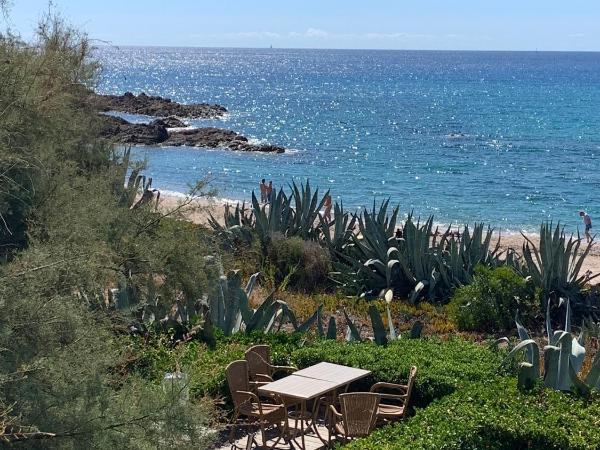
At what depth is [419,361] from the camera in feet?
28.4

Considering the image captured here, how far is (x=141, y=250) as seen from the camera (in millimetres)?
10039

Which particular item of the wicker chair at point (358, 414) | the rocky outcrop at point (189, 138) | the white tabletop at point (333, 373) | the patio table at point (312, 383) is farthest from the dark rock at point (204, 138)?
the wicker chair at point (358, 414)

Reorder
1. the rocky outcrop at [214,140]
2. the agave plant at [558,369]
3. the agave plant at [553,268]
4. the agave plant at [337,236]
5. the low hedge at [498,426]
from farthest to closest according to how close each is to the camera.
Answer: the rocky outcrop at [214,140] < the agave plant at [337,236] < the agave plant at [553,268] < the agave plant at [558,369] < the low hedge at [498,426]

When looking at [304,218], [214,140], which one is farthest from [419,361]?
[214,140]

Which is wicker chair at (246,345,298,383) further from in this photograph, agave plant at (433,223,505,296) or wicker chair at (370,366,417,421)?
agave plant at (433,223,505,296)

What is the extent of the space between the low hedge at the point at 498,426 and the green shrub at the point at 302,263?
7722 mm

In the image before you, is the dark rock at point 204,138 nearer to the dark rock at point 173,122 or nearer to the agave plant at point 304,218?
the dark rock at point 173,122

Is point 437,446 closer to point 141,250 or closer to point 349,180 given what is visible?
point 141,250

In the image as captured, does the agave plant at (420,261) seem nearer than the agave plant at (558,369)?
No

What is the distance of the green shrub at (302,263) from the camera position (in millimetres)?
15258

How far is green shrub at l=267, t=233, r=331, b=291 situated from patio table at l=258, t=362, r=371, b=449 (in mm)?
6784

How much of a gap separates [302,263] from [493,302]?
3.82 meters

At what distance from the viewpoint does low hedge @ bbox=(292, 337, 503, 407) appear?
8172 millimetres

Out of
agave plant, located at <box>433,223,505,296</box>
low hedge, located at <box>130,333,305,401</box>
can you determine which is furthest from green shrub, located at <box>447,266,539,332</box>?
low hedge, located at <box>130,333,305,401</box>
